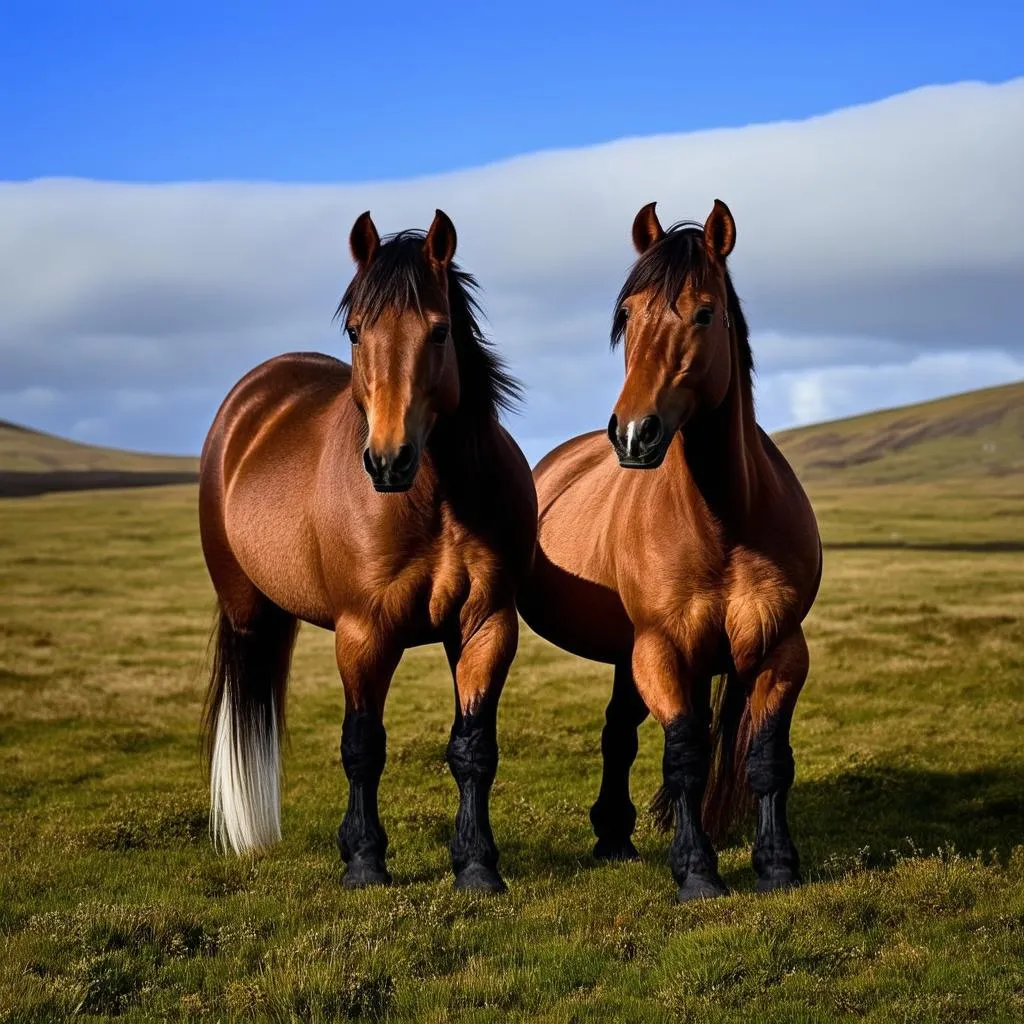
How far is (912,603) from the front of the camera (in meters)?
27.0

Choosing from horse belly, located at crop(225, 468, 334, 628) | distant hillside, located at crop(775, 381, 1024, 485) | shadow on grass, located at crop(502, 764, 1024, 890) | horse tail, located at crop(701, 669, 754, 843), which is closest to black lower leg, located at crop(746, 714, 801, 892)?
shadow on grass, located at crop(502, 764, 1024, 890)

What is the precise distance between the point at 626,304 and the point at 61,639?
19319mm

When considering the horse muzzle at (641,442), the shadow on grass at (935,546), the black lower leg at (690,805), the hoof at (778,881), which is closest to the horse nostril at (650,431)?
the horse muzzle at (641,442)

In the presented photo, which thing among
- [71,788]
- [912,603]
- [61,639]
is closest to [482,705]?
[71,788]

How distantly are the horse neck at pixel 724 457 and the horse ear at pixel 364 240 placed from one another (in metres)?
1.95

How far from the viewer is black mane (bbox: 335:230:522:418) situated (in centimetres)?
639

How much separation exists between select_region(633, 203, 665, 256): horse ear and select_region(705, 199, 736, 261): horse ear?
314 millimetres

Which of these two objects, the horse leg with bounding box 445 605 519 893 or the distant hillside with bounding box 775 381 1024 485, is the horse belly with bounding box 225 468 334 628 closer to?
the horse leg with bounding box 445 605 519 893

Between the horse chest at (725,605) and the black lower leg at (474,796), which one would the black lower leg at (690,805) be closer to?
the horse chest at (725,605)

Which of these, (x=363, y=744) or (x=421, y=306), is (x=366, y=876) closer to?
(x=363, y=744)

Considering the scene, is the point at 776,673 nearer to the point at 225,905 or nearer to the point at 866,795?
the point at 225,905

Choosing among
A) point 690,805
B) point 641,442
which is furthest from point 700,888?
point 641,442

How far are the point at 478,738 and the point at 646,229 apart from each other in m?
2.93

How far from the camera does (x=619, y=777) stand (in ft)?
27.7
